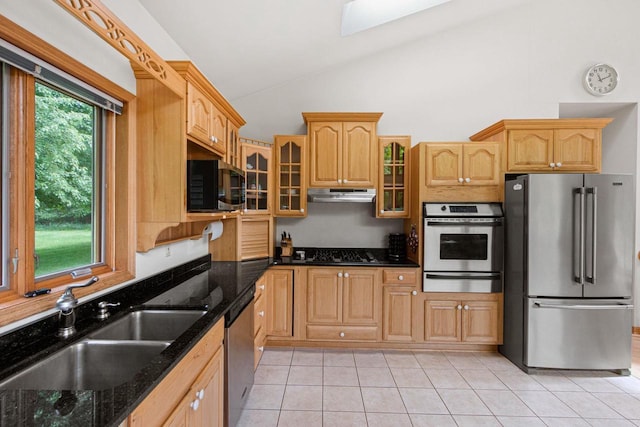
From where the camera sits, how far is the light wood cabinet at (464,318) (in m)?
3.01

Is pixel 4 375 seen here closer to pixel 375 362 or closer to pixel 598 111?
pixel 375 362

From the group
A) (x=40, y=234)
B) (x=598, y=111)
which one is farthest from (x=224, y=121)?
(x=598, y=111)

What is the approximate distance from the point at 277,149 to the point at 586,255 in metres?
3.08

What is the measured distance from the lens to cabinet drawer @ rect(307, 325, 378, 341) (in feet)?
10.0

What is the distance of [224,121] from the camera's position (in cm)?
253

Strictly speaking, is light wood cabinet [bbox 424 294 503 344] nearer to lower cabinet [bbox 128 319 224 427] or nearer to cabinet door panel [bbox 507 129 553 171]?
cabinet door panel [bbox 507 129 553 171]

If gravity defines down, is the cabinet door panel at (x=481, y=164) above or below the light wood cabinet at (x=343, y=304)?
above

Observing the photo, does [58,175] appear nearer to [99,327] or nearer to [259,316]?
[99,327]

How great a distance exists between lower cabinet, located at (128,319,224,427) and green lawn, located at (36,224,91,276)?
2.76 ft

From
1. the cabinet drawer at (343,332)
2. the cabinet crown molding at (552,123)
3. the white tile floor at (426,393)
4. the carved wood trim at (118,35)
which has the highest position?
the cabinet crown molding at (552,123)

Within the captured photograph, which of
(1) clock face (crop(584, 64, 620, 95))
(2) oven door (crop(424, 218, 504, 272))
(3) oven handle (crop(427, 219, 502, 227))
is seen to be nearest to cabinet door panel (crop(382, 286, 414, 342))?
(2) oven door (crop(424, 218, 504, 272))

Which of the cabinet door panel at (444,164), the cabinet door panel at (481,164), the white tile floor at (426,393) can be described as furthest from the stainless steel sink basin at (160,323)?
the cabinet door panel at (481,164)

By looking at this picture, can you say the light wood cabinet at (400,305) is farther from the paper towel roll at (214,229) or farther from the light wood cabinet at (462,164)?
the paper towel roll at (214,229)

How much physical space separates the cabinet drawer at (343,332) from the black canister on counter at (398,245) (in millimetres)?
871
